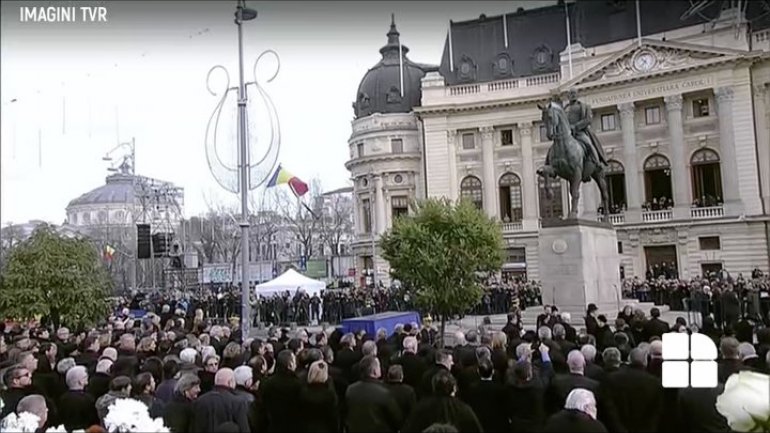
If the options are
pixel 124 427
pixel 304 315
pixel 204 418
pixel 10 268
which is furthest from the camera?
pixel 304 315

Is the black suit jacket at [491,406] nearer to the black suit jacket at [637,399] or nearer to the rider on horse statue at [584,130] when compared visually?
the black suit jacket at [637,399]

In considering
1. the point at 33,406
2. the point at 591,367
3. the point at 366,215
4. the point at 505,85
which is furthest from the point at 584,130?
the point at 366,215

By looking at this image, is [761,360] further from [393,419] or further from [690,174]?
[690,174]

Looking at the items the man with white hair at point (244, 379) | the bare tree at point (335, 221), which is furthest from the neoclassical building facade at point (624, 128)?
the man with white hair at point (244, 379)

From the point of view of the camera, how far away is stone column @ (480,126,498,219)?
189 feet

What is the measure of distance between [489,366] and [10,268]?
49.9 feet

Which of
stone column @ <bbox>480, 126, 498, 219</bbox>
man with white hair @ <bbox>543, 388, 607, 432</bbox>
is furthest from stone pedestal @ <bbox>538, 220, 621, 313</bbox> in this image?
stone column @ <bbox>480, 126, 498, 219</bbox>

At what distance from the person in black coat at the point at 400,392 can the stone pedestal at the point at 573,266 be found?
1434cm

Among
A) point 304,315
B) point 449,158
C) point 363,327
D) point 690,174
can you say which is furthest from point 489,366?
point 449,158

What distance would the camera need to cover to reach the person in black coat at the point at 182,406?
6.24 metres

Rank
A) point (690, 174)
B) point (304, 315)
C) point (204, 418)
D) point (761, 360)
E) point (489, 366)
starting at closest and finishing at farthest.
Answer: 1. point (204, 418)
2. point (489, 366)
3. point (761, 360)
4. point (304, 315)
5. point (690, 174)

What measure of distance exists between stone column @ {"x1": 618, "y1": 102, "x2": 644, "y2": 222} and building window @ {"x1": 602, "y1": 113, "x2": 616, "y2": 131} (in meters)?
1.29

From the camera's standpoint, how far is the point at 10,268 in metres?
18.2

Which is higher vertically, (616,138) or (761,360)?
(616,138)
